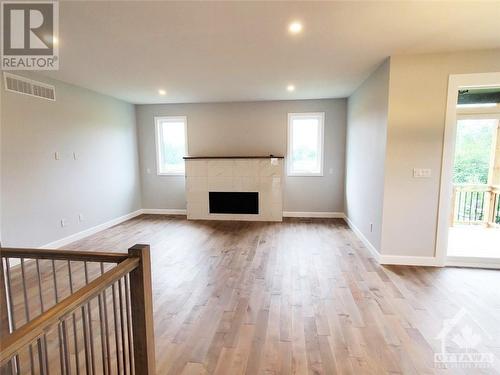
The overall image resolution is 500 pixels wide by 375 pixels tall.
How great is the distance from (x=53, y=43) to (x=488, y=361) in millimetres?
4764

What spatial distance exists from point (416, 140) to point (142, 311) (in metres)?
3.39

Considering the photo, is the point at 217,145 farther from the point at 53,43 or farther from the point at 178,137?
the point at 53,43

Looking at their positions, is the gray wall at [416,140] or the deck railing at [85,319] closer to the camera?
the deck railing at [85,319]

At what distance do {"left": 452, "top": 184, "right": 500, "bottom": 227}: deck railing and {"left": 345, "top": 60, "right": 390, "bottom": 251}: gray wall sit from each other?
135 cm

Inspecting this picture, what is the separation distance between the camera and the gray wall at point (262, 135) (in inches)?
222

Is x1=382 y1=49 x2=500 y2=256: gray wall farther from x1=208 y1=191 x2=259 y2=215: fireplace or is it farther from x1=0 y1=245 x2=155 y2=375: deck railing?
x1=0 y1=245 x2=155 y2=375: deck railing

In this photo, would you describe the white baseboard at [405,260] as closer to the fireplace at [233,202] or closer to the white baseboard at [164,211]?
the fireplace at [233,202]

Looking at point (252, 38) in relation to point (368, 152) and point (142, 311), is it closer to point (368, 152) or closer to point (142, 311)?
point (368, 152)

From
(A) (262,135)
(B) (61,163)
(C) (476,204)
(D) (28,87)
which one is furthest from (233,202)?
(C) (476,204)

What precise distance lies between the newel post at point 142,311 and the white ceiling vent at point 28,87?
354 cm

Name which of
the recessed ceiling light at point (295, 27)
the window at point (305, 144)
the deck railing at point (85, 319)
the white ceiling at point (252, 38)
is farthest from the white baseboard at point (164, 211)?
the recessed ceiling light at point (295, 27)

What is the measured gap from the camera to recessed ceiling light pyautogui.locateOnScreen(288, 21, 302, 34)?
233cm

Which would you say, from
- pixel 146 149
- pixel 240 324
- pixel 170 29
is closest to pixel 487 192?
pixel 240 324

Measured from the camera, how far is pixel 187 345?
6.47 feet
